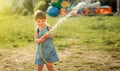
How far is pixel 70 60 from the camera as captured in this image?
720cm

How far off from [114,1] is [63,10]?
21.1 ft

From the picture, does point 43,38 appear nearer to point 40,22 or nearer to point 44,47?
point 44,47

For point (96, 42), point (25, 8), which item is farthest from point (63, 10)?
point (96, 42)

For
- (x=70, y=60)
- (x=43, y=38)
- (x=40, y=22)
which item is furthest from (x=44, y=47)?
(x=70, y=60)

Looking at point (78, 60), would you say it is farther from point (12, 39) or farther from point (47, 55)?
point (12, 39)

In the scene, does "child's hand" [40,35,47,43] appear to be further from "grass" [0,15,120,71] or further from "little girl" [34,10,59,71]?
"grass" [0,15,120,71]

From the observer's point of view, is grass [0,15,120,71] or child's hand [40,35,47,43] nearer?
child's hand [40,35,47,43]

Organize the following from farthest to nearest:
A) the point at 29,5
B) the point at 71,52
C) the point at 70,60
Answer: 1. the point at 29,5
2. the point at 71,52
3. the point at 70,60

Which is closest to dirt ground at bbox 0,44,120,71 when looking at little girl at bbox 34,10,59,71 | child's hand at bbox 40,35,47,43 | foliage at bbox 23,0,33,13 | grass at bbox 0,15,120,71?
grass at bbox 0,15,120,71

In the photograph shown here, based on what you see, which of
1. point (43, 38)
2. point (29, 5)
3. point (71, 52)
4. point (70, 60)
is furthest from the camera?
point (29, 5)

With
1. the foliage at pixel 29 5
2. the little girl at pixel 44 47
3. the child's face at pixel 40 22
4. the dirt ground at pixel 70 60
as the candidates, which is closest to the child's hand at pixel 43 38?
the little girl at pixel 44 47

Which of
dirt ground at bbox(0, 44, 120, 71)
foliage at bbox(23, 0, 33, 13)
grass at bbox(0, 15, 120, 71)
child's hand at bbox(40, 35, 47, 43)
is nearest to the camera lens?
child's hand at bbox(40, 35, 47, 43)

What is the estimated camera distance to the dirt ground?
648 centimetres

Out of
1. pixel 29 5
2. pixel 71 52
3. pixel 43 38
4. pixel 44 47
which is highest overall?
pixel 43 38
